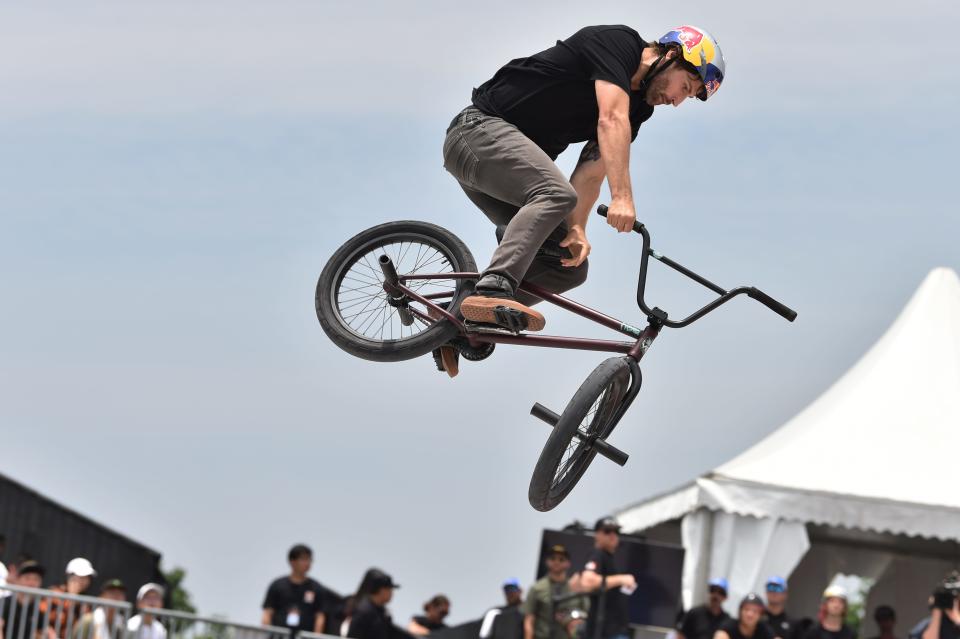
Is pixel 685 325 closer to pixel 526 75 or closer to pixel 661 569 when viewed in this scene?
pixel 526 75

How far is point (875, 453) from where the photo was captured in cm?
1574

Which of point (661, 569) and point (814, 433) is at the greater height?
point (814, 433)

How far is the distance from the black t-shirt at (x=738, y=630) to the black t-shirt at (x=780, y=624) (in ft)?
0.45

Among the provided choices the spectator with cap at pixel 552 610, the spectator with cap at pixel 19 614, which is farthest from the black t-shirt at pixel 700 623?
the spectator with cap at pixel 19 614

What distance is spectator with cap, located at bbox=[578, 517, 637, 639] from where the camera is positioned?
41.7 ft

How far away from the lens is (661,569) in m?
13.9

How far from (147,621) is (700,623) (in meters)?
4.30

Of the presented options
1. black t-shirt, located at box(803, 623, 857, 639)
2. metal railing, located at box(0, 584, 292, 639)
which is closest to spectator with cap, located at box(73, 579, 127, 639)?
metal railing, located at box(0, 584, 292, 639)

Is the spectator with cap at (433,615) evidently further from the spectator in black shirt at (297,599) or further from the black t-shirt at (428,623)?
the spectator in black shirt at (297,599)

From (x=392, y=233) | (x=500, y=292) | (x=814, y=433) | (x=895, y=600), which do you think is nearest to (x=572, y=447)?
(x=500, y=292)

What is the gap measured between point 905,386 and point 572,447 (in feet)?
29.5

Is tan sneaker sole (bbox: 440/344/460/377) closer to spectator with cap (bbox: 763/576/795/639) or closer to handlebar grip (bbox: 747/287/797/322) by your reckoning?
handlebar grip (bbox: 747/287/797/322)

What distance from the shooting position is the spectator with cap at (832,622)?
13.2 meters

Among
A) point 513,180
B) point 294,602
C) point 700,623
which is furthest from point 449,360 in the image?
point 700,623
